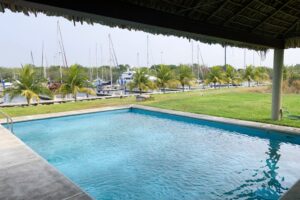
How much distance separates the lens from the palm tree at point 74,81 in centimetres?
1409

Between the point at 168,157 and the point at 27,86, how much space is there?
968cm

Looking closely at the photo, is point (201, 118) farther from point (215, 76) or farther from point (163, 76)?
point (215, 76)

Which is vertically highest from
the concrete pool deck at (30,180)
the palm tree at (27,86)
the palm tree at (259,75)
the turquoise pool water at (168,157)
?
the palm tree at (259,75)

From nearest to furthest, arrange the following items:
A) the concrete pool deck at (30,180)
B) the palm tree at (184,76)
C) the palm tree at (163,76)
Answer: the concrete pool deck at (30,180), the palm tree at (163,76), the palm tree at (184,76)

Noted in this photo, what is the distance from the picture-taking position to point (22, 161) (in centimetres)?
431

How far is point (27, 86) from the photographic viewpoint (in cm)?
1243

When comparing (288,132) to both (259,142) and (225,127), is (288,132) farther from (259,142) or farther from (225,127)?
(225,127)

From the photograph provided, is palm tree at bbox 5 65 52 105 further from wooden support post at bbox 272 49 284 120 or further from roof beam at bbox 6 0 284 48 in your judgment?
wooden support post at bbox 272 49 284 120

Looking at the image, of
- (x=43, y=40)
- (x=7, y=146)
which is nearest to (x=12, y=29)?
(x=43, y=40)

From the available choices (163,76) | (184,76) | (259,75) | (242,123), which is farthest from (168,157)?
(259,75)

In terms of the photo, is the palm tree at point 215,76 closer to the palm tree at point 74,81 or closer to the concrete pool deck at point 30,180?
the palm tree at point 74,81

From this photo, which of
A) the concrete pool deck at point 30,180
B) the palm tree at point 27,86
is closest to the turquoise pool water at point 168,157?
the concrete pool deck at point 30,180

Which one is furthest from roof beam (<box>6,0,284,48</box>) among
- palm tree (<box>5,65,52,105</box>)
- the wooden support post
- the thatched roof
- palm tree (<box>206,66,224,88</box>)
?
palm tree (<box>206,66,224,88</box>)

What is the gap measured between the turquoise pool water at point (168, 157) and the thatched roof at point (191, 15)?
9.29 ft
